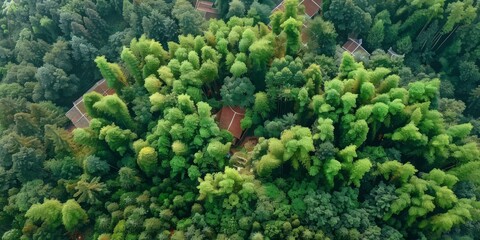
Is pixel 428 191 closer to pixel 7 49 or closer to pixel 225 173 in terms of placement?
pixel 225 173

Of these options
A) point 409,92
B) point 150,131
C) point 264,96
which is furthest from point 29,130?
point 409,92

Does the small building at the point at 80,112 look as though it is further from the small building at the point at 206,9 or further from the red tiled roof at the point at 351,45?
the red tiled roof at the point at 351,45

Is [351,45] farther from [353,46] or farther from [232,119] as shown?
[232,119]

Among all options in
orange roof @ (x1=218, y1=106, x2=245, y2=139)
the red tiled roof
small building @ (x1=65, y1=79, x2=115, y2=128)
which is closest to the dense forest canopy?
orange roof @ (x1=218, y1=106, x2=245, y2=139)

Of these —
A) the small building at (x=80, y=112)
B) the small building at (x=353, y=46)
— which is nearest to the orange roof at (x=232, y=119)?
the small building at (x=80, y=112)

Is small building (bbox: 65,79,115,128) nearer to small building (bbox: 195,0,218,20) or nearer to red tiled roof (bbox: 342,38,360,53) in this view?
small building (bbox: 195,0,218,20)

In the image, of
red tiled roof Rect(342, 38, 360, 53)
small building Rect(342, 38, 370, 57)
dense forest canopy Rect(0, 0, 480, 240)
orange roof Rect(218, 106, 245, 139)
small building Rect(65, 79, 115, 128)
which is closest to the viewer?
dense forest canopy Rect(0, 0, 480, 240)
